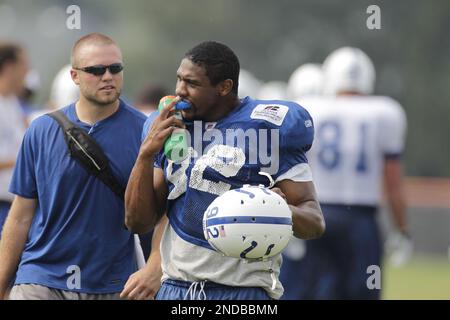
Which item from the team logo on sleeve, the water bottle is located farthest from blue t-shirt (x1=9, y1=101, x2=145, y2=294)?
the team logo on sleeve

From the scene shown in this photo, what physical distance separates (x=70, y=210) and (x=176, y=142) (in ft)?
4.00

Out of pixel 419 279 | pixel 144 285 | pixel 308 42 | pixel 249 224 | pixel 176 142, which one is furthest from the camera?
pixel 308 42

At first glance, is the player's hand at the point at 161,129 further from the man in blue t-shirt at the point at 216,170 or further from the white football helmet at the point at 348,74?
the white football helmet at the point at 348,74

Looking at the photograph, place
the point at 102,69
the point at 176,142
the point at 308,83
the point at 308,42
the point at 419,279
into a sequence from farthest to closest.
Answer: the point at 308,42
the point at 419,279
the point at 308,83
the point at 102,69
the point at 176,142

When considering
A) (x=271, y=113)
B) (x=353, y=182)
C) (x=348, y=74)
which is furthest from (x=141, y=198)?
(x=348, y=74)

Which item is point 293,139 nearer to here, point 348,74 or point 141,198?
point 141,198

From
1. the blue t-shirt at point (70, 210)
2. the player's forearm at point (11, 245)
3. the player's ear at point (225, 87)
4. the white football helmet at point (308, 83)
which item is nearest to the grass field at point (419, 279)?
the white football helmet at point (308, 83)

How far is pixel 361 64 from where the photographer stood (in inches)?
504

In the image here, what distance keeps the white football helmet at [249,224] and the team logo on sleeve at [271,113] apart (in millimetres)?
507

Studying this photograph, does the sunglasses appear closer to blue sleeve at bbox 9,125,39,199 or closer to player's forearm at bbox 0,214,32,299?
blue sleeve at bbox 9,125,39,199

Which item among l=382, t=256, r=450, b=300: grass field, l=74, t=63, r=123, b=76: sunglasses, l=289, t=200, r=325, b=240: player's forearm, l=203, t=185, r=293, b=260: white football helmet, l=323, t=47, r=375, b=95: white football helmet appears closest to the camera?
l=203, t=185, r=293, b=260: white football helmet

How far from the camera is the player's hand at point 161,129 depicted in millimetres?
Result: 6641

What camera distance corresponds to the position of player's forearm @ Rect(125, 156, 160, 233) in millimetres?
6730

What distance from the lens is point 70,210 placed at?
7641 millimetres
